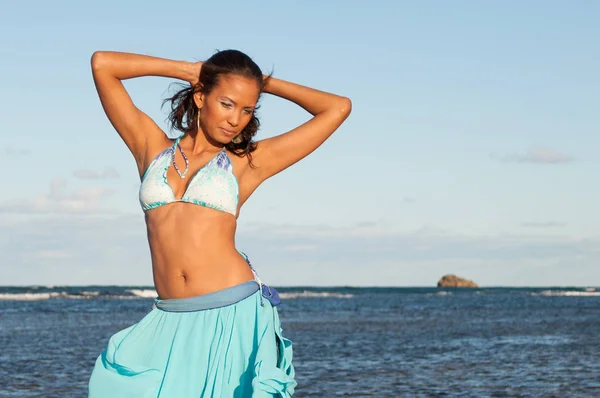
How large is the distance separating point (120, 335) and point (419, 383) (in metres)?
9.52

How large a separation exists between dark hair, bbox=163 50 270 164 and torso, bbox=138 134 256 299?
0.89ft

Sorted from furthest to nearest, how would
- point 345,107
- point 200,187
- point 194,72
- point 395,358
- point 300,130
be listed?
1. point 395,358
2. point 345,107
3. point 300,130
4. point 194,72
5. point 200,187

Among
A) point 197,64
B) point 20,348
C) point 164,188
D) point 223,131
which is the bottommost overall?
point 20,348

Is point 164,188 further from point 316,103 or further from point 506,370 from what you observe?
point 506,370

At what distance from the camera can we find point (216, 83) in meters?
4.02

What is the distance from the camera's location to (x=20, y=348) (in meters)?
18.4

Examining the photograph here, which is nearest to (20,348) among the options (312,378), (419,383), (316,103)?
(312,378)

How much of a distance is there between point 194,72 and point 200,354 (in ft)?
3.99

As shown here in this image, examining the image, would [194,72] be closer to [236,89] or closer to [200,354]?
[236,89]

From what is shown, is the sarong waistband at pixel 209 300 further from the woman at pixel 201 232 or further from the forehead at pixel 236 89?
the forehead at pixel 236 89

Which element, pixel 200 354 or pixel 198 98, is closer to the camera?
pixel 200 354

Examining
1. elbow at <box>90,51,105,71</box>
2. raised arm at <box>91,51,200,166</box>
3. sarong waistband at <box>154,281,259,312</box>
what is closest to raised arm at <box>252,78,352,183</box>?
raised arm at <box>91,51,200,166</box>

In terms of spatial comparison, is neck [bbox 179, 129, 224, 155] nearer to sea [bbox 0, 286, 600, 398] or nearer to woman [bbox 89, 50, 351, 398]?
woman [bbox 89, 50, 351, 398]

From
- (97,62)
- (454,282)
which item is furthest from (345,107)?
(454,282)
